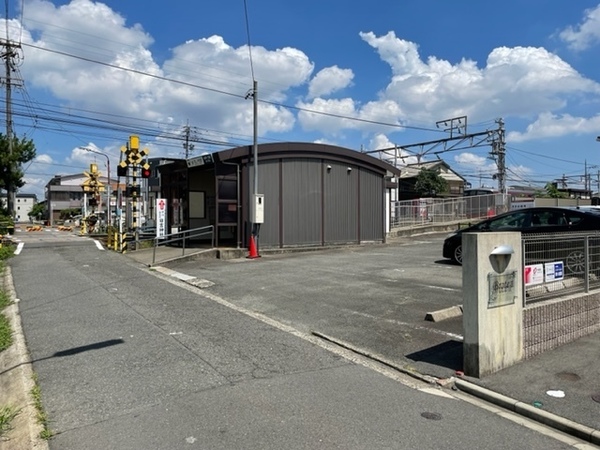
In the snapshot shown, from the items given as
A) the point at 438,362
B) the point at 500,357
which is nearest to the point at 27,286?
the point at 438,362

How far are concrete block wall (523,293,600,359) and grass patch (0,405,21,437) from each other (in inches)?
224

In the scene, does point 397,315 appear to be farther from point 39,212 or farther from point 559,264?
point 39,212

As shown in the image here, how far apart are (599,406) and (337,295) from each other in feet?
18.8

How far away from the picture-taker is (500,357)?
5438 millimetres

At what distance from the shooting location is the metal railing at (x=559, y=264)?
6.01 metres

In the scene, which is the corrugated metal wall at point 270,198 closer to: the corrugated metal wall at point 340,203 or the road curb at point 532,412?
the corrugated metal wall at point 340,203

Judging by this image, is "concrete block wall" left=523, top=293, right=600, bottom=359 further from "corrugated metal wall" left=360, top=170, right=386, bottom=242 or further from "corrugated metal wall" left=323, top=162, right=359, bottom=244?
"corrugated metal wall" left=360, top=170, right=386, bottom=242

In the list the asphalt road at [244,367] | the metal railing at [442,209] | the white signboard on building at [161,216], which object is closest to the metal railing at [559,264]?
the asphalt road at [244,367]

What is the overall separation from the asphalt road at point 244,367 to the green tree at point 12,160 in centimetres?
2320

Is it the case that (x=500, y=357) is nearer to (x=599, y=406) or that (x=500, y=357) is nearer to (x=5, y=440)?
(x=599, y=406)


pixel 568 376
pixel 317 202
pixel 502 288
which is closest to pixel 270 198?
pixel 317 202

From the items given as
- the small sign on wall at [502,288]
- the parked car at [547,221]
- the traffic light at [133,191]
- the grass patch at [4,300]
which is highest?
the traffic light at [133,191]

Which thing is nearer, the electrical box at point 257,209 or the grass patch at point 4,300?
the grass patch at point 4,300

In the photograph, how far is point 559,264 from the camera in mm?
6500
